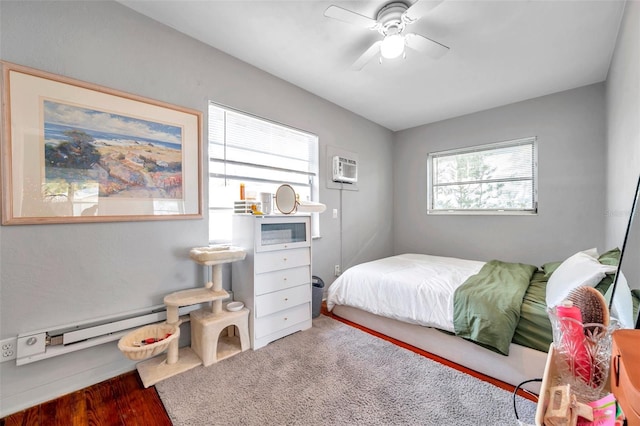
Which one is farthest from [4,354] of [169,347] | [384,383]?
[384,383]

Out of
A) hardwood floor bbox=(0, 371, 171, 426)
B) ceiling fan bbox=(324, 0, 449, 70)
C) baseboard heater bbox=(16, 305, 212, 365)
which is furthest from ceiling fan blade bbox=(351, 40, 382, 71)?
hardwood floor bbox=(0, 371, 171, 426)

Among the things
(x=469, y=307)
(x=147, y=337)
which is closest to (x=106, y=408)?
(x=147, y=337)

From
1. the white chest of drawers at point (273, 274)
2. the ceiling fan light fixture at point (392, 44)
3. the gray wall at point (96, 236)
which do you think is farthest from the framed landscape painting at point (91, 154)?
the ceiling fan light fixture at point (392, 44)

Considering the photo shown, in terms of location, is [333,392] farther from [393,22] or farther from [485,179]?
[485,179]

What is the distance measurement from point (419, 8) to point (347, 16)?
43 centimetres

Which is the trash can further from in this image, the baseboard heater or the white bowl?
the baseboard heater

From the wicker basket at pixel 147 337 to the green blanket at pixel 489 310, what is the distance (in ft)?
6.55

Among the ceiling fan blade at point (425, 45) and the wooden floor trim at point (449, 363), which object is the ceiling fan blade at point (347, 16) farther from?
→ the wooden floor trim at point (449, 363)

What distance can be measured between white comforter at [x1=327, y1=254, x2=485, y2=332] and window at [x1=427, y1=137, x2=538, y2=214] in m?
1.05

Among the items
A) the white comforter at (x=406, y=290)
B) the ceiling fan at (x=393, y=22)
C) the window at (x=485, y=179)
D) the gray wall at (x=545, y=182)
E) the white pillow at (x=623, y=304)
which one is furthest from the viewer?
the window at (x=485, y=179)

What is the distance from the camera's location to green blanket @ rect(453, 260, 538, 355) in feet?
5.35

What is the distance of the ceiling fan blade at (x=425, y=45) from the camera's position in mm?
1748

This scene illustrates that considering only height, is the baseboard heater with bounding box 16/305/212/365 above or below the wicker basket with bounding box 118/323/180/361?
above

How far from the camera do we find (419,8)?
1.47 m
